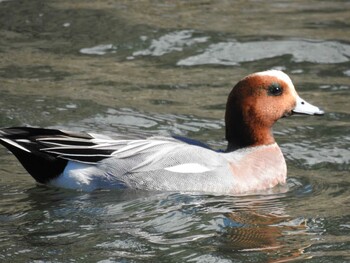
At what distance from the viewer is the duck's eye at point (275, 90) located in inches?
312

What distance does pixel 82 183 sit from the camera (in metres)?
7.56

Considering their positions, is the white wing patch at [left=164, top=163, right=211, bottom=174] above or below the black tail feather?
below

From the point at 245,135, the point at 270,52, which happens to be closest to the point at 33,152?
the point at 245,135

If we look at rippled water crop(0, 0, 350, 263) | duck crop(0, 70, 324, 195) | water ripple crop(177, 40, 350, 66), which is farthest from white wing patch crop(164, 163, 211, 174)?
water ripple crop(177, 40, 350, 66)

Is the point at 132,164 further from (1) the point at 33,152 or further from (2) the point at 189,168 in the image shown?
(1) the point at 33,152

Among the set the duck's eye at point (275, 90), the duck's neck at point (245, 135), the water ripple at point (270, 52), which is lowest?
the duck's neck at point (245, 135)

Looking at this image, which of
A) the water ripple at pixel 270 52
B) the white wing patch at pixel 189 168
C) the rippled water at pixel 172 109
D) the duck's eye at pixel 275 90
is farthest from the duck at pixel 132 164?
the water ripple at pixel 270 52

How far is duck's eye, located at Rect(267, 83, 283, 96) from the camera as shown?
7.91m

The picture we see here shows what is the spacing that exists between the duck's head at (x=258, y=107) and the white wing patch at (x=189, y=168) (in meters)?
0.47

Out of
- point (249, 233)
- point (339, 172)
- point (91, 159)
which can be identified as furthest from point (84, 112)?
point (249, 233)

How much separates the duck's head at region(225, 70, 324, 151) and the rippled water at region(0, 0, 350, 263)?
1.47ft

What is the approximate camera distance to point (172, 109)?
9.49 m

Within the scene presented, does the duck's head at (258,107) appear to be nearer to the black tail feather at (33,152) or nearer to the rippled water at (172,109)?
the rippled water at (172,109)

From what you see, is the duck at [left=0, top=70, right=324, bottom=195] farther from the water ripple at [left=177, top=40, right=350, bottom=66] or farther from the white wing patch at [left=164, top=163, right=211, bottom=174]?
the water ripple at [left=177, top=40, right=350, bottom=66]
